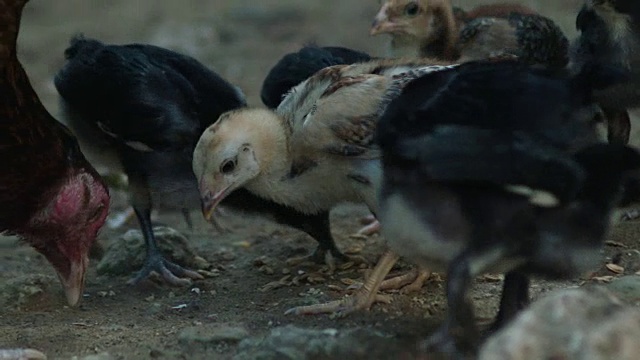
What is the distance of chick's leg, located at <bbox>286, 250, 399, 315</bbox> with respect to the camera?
328 cm

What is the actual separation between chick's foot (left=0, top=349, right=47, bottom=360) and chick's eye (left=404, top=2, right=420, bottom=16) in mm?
2301

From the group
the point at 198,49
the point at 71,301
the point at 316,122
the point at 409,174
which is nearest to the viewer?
the point at 409,174

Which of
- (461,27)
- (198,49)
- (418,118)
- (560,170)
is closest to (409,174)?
(418,118)

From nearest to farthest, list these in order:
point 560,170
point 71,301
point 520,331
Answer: point 520,331, point 560,170, point 71,301

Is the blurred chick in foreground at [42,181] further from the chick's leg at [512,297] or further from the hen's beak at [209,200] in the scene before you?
the chick's leg at [512,297]

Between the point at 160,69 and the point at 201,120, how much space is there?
26 cm

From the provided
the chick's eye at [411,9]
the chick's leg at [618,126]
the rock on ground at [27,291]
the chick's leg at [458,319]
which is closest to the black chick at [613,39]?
the chick's leg at [618,126]

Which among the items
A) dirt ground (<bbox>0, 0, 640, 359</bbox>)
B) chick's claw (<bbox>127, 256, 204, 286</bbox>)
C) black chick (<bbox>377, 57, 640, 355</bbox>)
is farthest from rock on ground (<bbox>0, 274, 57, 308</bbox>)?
black chick (<bbox>377, 57, 640, 355</bbox>)

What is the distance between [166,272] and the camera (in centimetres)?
408

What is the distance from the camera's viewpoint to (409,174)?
267 centimetres

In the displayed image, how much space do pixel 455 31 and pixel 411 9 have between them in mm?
214

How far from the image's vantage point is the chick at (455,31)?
443 centimetres

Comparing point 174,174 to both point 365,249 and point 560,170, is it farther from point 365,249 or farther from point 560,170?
point 560,170

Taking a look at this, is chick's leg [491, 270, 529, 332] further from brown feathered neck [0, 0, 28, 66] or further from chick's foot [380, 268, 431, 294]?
brown feathered neck [0, 0, 28, 66]
